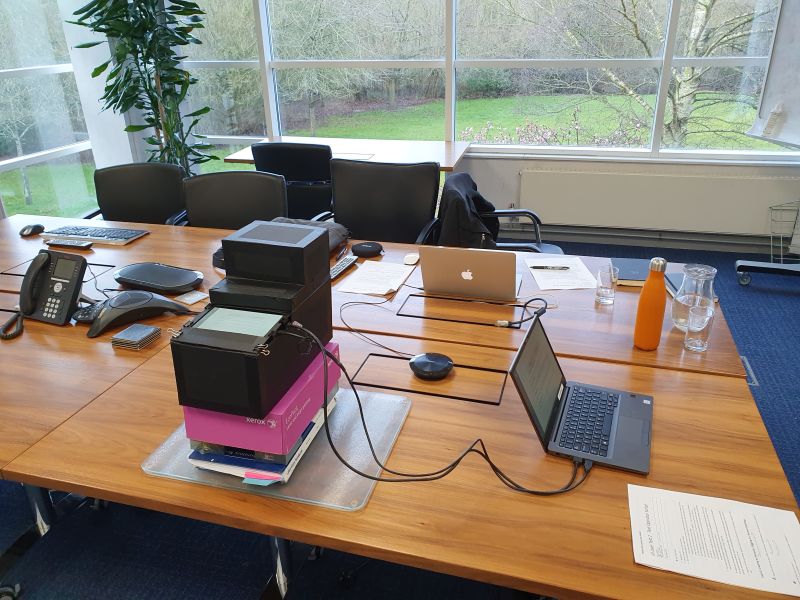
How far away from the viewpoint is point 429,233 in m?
2.77

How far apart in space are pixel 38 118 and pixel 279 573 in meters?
4.35

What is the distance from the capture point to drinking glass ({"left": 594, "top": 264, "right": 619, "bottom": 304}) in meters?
1.90

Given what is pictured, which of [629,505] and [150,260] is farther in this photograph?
[150,260]

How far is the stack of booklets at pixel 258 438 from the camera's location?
113 cm

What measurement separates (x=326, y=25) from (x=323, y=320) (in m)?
4.00

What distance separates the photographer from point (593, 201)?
436 centimetres

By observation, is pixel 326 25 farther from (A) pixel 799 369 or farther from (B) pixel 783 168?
(A) pixel 799 369

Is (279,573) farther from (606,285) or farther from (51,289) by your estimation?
(606,285)

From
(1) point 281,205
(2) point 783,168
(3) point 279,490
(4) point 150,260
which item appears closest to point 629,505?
(3) point 279,490

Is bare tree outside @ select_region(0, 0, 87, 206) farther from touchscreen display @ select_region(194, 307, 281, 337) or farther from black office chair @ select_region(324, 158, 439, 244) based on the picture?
touchscreen display @ select_region(194, 307, 281, 337)

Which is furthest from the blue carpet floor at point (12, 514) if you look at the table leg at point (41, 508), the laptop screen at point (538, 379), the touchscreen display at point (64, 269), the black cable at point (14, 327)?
the laptop screen at point (538, 379)

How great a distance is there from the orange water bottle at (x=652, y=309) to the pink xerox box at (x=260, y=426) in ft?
3.06

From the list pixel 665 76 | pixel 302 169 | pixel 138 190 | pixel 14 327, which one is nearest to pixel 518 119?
pixel 665 76

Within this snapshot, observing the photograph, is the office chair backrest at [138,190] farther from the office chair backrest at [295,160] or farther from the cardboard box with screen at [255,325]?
the cardboard box with screen at [255,325]
